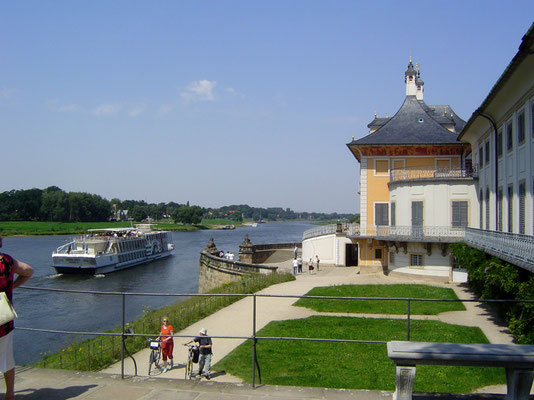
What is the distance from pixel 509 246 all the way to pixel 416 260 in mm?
14054

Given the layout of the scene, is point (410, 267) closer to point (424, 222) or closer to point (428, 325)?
point (424, 222)

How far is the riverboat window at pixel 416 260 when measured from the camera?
99.7 feet

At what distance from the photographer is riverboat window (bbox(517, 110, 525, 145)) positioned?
693 inches

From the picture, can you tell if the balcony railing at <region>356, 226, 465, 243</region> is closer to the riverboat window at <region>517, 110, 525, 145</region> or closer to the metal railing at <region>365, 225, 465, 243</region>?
the metal railing at <region>365, 225, 465, 243</region>

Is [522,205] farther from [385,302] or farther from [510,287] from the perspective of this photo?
[385,302]

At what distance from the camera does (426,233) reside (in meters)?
29.4

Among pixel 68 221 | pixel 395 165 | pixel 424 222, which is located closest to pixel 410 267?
pixel 424 222

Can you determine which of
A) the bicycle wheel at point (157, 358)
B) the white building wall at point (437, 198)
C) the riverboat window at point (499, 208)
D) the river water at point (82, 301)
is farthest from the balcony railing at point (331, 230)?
the bicycle wheel at point (157, 358)

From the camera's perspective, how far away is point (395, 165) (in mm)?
34906

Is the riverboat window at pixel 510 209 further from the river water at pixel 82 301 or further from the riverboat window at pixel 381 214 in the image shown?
the river water at pixel 82 301

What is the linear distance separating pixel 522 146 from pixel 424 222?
12.3 meters

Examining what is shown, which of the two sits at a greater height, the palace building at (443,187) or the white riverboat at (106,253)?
the palace building at (443,187)

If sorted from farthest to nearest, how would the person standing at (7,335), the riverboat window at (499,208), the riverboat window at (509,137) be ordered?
the riverboat window at (499,208) → the riverboat window at (509,137) → the person standing at (7,335)

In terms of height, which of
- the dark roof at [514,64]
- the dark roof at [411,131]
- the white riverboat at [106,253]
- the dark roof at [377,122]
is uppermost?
the dark roof at [377,122]
